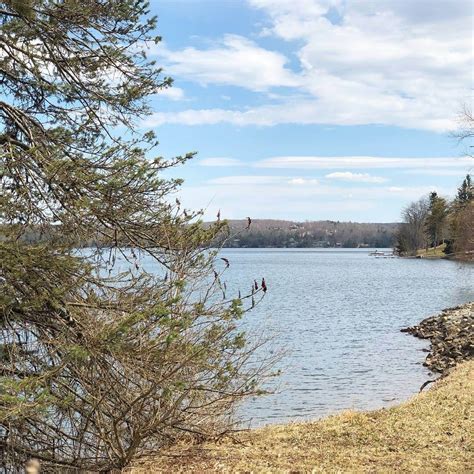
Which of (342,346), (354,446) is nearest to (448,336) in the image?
(342,346)

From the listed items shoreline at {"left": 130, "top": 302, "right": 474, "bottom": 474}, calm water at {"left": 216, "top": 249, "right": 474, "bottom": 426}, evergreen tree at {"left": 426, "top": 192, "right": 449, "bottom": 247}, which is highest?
evergreen tree at {"left": 426, "top": 192, "right": 449, "bottom": 247}

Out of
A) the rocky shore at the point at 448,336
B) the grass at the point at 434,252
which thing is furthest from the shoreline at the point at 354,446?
the grass at the point at 434,252

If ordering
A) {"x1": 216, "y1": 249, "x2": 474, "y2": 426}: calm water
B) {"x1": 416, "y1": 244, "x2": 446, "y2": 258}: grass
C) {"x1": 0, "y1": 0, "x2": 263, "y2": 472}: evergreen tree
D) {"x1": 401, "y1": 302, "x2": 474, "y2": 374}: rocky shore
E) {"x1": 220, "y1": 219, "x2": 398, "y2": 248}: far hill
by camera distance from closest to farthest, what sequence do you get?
{"x1": 0, "y1": 0, "x2": 263, "y2": 472}: evergreen tree < {"x1": 216, "y1": 249, "x2": 474, "y2": 426}: calm water < {"x1": 401, "y1": 302, "x2": 474, "y2": 374}: rocky shore < {"x1": 416, "y1": 244, "x2": 446, "y2": 258}: grass < {"x1": 220, "y1": 219, "x2": 398, "y2": 248}: far hill

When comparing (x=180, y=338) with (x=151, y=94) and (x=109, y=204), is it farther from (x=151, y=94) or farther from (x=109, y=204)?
(x=151, y=94)

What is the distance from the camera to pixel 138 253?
→ 21.0 feet

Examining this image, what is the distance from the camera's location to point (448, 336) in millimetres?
22203

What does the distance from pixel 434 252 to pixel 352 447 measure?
3491 inches

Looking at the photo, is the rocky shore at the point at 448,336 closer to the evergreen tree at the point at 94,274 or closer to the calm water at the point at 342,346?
the calm water at the point at 342,346

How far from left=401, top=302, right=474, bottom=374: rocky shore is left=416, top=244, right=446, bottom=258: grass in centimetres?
6113

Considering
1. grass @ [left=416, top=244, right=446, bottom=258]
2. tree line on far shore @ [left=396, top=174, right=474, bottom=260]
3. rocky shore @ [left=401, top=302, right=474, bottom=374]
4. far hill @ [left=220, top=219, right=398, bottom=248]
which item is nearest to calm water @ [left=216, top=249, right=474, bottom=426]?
rocky shore @ [left=401, top=302, right=474, bottom=374]

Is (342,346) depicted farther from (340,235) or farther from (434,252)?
(340,235)

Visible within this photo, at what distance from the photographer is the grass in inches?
3465

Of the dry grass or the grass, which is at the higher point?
the grass

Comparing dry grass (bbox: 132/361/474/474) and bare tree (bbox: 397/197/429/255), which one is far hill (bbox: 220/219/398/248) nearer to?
bare tree (bbox: 397/197/429/255)
